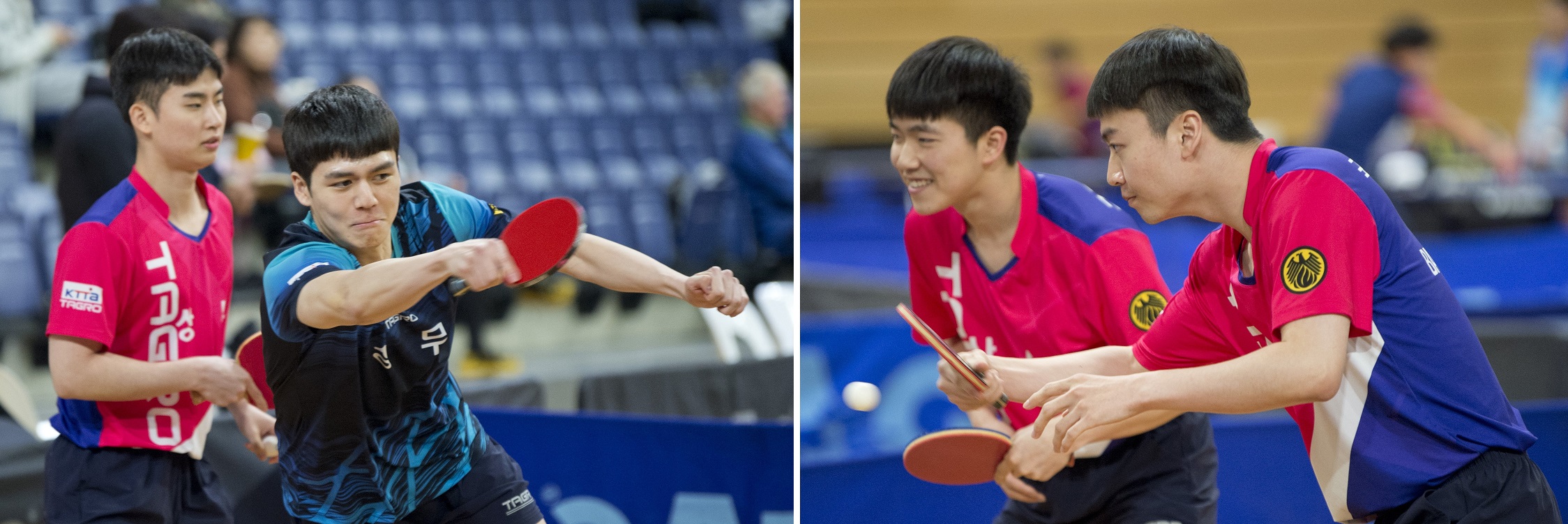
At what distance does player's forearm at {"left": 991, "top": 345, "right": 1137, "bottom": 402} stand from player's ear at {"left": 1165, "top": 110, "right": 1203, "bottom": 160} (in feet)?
1.92

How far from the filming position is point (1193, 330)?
8.05ft

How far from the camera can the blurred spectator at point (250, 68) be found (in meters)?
5.19

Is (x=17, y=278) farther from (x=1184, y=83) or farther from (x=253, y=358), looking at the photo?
(x=1184, y=83)

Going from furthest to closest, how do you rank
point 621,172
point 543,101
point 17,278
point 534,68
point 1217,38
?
point 1217,38 → point 534,68 → point 543,101 → point 621,172 → point 17,278

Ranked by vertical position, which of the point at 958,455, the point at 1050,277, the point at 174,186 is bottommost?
the point at 958,455

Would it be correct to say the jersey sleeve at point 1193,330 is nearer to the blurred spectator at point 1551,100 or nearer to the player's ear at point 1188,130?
the player's ear at point 1188,130

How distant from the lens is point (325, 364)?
2.34m

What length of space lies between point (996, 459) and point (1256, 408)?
758mm

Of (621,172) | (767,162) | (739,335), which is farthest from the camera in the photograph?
(621,172)

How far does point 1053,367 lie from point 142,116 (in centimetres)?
207

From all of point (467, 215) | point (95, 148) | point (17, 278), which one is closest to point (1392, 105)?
point (467, 215)

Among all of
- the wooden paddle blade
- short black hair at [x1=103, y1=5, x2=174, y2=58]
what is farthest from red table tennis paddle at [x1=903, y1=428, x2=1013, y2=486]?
short black hair at [x1=103, y1=5, x2=174, y2=58]

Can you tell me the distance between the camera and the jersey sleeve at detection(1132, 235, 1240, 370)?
2.44m

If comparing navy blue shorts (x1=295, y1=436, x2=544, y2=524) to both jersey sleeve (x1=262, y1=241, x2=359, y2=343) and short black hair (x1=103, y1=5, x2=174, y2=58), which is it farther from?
short black hair (x1=103, y1=5, x2=174, y2=58)
